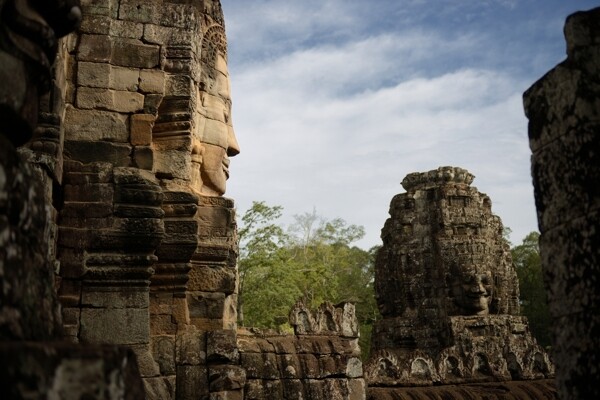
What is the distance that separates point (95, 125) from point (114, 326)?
1.84 metres

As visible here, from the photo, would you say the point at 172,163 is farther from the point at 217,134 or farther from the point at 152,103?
the point at 217,134

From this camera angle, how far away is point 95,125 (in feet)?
20.9

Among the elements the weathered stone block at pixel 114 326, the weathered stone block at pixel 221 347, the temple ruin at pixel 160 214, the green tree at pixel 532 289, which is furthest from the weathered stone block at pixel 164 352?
the green tree at pixel 532 289

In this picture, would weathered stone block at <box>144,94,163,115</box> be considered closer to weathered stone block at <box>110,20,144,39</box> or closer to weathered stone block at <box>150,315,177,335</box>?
weathered stone block at <box>110,20,144,39</box>

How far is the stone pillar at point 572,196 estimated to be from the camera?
2.47 m

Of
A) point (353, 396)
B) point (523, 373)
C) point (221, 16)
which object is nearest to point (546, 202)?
point (353, 396)

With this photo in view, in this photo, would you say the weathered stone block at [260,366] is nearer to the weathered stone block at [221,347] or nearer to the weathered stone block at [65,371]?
the weathered stone block at [221,347]

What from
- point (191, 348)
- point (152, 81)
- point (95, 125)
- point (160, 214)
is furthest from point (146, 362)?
point (152, 81)

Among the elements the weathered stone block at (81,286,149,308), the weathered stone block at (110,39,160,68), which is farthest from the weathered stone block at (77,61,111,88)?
the weathered stone block at (81,286,149,308)

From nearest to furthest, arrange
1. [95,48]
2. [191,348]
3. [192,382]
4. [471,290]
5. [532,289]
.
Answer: [192,382] → [191,348] → [95,48] → [471,290] → [532,289]

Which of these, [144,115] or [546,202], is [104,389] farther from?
[144,115]

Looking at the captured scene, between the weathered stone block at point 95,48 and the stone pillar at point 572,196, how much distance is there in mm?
4740

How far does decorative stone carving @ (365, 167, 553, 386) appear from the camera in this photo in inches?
803

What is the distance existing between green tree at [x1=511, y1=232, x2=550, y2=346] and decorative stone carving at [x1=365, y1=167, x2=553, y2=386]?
11773mm
